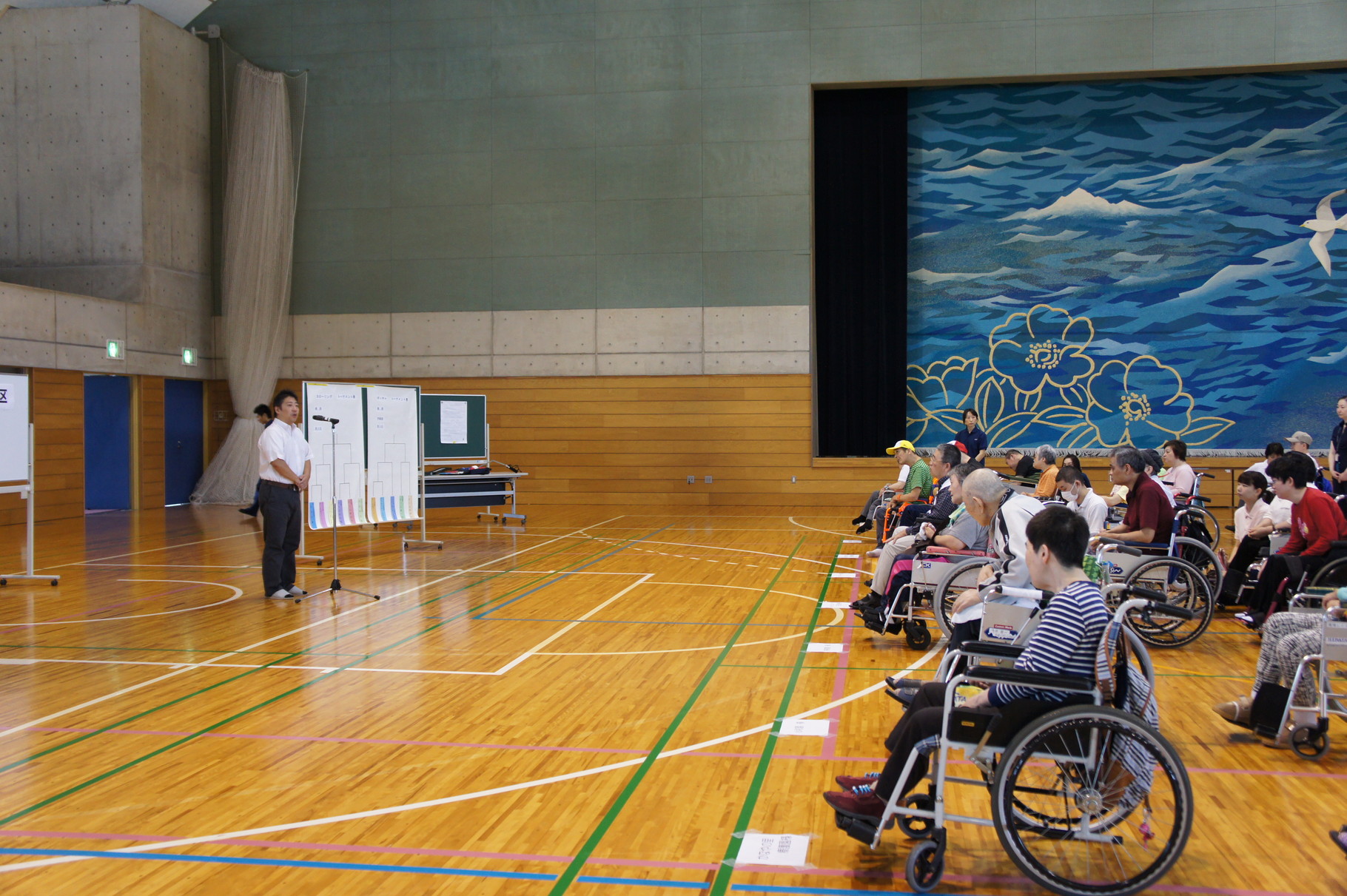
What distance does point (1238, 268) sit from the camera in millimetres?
13281

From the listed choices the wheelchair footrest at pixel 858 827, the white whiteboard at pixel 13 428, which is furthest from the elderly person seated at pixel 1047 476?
the white whiteboard at pixel 13 428

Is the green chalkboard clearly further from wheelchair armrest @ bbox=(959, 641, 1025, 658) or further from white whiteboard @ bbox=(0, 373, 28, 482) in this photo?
wheelchair armrest @ bbox=(959, 641, 1025, 658)

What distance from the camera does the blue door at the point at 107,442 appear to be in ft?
43.8

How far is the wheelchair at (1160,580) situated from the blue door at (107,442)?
12.9 meters

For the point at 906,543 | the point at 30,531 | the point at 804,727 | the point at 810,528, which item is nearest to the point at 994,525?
the point at 906,543

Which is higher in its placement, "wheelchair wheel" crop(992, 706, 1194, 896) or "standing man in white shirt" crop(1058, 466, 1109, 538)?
"standing man in white shirt" crop(1058, 466, 1109, 538)

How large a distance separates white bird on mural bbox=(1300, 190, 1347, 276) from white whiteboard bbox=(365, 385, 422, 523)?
11799 millimetres

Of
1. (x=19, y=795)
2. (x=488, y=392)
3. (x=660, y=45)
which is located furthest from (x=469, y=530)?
(x=19, y=795)

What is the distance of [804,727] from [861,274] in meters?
10.6

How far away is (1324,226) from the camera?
43.1 feet

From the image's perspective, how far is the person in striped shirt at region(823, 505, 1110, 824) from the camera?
2.50 meters

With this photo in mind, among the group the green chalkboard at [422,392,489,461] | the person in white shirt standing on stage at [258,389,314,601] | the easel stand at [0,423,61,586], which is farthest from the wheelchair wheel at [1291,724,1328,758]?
the green chalkboard at [422,392,489,461]

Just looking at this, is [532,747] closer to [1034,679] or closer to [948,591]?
[1034,679]

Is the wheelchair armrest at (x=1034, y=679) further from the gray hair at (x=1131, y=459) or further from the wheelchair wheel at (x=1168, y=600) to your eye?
the gray hair at (x=1131, y=459)
